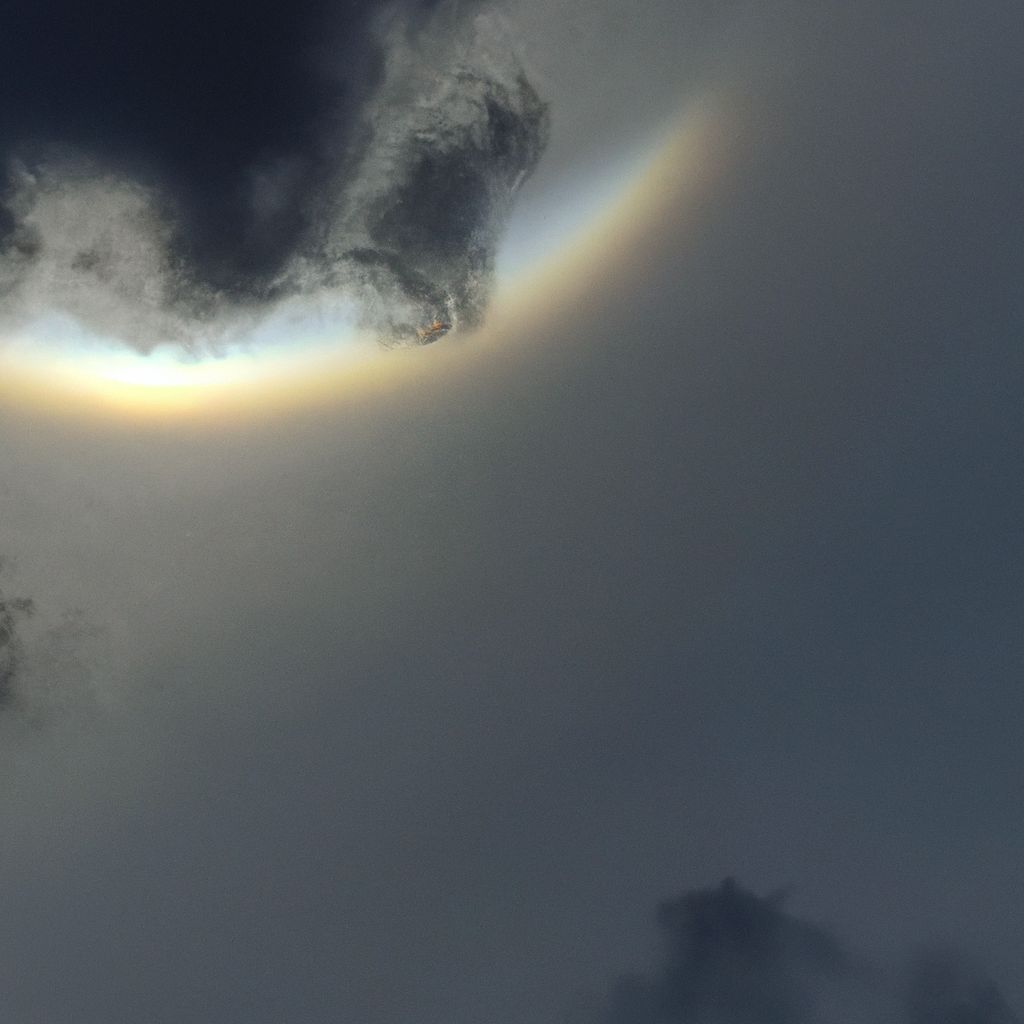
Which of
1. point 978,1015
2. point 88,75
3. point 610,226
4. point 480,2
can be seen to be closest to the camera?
point 88,75

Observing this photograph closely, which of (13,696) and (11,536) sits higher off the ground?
(11,536)

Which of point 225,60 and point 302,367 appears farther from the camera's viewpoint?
point 302,367

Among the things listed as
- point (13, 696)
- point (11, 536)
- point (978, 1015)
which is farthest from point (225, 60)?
point (978, 1015)

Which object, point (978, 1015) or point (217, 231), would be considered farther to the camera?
point (978, 1015)

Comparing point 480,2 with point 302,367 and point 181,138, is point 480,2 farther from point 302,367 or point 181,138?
point 302,367

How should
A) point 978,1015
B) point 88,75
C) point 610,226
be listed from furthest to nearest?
point 978,1015, point 610,226, point 88,75

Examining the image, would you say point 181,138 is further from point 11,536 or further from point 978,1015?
point 978,1015

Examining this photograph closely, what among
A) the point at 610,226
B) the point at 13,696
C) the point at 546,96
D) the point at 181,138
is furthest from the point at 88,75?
the point at 13,696

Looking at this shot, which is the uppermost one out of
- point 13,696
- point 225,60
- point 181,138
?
point 225,60

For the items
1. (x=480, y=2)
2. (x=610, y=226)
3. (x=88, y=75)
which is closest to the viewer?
(x=88, y=75)
